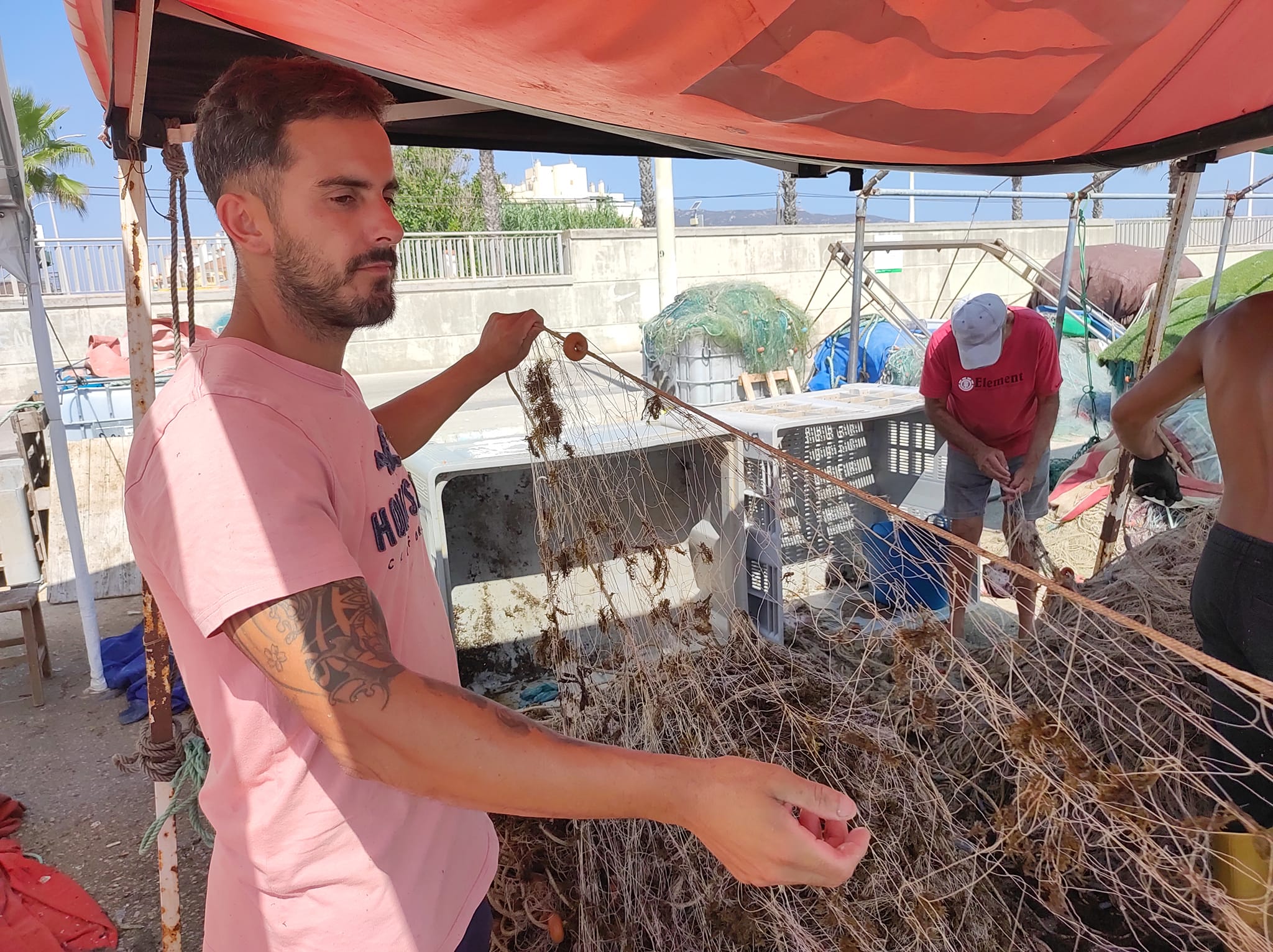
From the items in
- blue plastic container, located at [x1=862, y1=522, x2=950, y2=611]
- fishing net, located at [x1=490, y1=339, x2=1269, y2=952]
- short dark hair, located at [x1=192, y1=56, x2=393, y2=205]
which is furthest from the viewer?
blue plastic container, located at [x1=862, y1=522, x2=950, y2=611]

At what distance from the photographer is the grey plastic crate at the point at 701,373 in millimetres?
7793

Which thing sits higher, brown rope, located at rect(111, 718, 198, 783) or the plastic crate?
the plastic crate

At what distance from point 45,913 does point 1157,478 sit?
4304 mm

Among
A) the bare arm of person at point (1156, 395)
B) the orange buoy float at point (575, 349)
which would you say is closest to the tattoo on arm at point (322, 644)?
the orange buoy float at point (575, 349)

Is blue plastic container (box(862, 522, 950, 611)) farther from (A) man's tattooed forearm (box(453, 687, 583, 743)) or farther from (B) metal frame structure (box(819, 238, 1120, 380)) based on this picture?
(B) metal frame structure (box(819, 238, 1120, 380))

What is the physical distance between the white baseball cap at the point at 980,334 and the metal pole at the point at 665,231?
7.58 meters

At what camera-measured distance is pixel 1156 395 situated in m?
2.44

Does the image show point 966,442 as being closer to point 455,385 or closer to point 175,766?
point 455,385

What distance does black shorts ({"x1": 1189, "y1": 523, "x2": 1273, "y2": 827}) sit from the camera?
2020mm

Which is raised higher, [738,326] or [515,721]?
[738,326]

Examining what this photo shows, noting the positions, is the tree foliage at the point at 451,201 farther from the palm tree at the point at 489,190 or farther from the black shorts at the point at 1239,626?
the black shorts at the point at 1239,626

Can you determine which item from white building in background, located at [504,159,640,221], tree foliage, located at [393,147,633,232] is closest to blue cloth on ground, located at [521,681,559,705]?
tree foliage, located at [393,147,633,232]

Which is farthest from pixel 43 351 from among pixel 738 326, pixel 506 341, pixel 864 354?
pixel 864 354

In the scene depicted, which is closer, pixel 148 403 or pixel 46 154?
pixel 148 403
